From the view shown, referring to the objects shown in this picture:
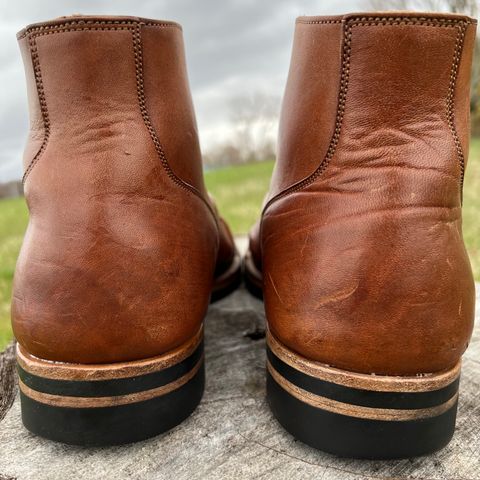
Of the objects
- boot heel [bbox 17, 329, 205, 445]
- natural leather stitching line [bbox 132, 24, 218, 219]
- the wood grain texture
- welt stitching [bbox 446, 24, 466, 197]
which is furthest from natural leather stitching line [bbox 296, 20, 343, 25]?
the wood grain texture

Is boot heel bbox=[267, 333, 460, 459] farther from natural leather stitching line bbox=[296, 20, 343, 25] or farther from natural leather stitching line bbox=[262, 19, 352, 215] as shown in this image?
natural leather stitching line bbox=[296, 20, 343, 25]

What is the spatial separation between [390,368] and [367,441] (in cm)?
13

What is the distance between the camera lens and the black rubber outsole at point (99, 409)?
0.87 meters

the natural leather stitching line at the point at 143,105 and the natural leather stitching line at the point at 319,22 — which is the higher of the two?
the natural leather stitching line at the point at 319,22

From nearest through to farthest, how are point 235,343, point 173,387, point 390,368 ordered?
point 390,368, point 173,387, point 235,343

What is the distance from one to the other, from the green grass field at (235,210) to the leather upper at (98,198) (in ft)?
5.81

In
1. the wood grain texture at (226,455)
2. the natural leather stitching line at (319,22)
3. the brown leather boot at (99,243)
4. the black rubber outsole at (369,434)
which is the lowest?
the wood grain texture at (226,455)

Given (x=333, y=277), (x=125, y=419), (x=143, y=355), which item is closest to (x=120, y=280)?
(x=143, y=355)

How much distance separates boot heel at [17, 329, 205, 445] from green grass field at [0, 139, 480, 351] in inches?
67.4

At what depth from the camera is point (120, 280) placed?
89 cm

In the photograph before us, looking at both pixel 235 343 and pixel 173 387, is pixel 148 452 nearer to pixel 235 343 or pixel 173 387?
pixel 173 387

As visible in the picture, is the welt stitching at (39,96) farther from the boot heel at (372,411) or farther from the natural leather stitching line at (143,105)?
the boot heel at (372,411)

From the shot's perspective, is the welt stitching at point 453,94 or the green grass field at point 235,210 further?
the green grass field at point 235,210

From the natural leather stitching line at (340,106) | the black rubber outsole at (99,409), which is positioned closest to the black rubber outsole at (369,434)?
A: the black rubber outsole at (99,409)
